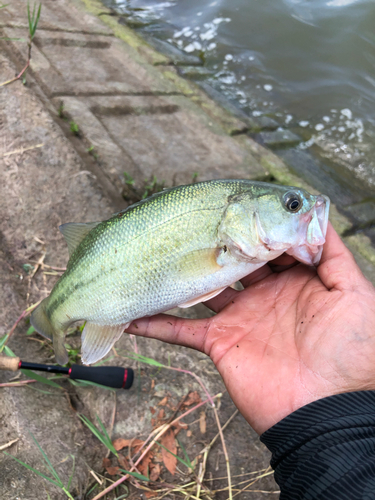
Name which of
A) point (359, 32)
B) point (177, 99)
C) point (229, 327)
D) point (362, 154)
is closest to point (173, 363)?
point (229, 327)

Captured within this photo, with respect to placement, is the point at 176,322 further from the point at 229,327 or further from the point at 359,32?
the point at 359,32

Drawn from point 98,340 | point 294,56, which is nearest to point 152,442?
point 98,340

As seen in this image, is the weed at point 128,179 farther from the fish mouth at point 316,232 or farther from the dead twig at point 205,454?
the dead twig at point 205,454

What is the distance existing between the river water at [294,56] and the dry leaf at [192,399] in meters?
3.79

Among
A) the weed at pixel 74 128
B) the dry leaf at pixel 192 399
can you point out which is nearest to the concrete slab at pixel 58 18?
the weed at pixel 74 128

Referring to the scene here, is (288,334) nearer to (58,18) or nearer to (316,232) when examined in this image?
(316,232)

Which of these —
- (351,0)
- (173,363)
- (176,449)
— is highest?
(351,0)

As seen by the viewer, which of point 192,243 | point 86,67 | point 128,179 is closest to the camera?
point 192,243

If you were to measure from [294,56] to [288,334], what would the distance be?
6572 millimetres

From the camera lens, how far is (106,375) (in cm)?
246

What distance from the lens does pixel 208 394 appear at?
8.60 ft

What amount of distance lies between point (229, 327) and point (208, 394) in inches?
30.1

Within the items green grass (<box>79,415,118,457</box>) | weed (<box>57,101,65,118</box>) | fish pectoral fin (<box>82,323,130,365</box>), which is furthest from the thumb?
weed (<box>57,101,65,118</box>)

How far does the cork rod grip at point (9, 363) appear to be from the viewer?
2.26 m
